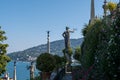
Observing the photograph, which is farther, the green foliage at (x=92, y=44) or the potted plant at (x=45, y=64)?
the potted plant at (x=45, y=64)

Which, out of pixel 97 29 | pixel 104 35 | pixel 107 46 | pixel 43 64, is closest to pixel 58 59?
pixel 43 64

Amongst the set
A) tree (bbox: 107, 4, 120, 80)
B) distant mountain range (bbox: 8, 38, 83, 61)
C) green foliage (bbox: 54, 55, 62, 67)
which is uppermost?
distant mountain range (bbox: 8, 38, 83, 61)

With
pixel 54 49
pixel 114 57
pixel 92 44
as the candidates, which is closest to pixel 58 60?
pixel 92 44

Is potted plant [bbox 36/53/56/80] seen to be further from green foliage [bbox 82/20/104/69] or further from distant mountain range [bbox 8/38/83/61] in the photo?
distant mountain range [bbox 8/38/83/61]

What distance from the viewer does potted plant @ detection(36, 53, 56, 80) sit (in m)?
17.2

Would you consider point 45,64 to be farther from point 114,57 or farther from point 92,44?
point 114,57

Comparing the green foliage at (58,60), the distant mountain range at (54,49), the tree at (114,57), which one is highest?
the distant mountain range at (54,49)

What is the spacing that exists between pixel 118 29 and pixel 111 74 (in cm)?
102

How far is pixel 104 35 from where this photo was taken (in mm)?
9812

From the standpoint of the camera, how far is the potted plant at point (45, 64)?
17.2 metres

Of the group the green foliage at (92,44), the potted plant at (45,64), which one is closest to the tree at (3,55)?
the potted plant at (45,64)

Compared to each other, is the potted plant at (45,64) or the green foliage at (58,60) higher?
the green foliage at (58,60)

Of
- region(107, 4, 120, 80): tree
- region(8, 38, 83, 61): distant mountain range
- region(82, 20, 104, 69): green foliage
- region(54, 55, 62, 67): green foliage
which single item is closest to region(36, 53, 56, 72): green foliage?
region(54, 55, 62, 67): green foliage

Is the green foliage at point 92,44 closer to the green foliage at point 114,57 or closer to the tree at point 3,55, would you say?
the green foliage at point 114,57
